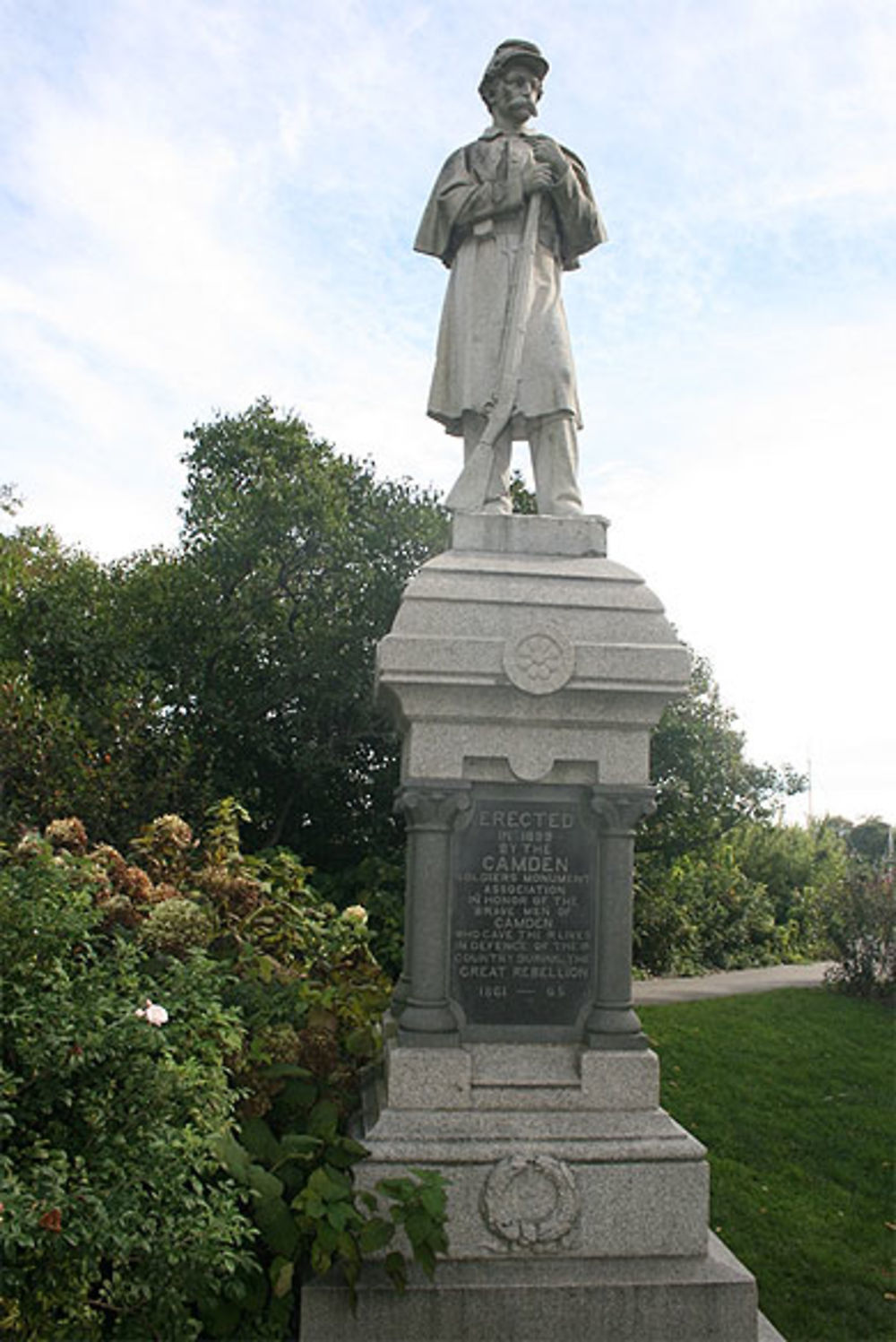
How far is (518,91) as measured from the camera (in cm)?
559

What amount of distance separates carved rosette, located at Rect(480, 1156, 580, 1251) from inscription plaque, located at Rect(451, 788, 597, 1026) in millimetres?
588

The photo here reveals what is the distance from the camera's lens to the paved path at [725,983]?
12789 mm

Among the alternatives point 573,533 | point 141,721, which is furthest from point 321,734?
point 573,533

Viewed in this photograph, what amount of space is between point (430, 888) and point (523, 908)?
1.40ft

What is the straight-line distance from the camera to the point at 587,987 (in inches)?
190

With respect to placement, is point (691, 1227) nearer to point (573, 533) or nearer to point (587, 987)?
point (587, 987)

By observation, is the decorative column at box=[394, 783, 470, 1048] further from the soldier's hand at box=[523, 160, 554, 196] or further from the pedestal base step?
the soldier's hand at box=[523, 160, 554, 196]

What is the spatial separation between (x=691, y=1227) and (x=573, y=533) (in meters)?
3.07

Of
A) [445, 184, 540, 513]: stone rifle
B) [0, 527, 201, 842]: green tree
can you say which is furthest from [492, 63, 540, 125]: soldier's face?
[0, 527, 201, 842]: green tree

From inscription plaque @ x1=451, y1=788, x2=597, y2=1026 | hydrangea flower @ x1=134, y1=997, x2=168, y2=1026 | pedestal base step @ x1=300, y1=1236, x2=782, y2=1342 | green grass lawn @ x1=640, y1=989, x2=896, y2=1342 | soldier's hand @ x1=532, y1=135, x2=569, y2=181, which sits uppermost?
soldier's hand @ x1=532, y1=135, x2=569, y2=181

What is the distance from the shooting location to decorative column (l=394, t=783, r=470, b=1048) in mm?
4727

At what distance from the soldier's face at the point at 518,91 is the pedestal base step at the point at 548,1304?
5.34m

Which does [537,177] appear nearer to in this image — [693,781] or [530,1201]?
[530,1201]

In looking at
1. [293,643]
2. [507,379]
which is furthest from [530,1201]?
[293,643]
